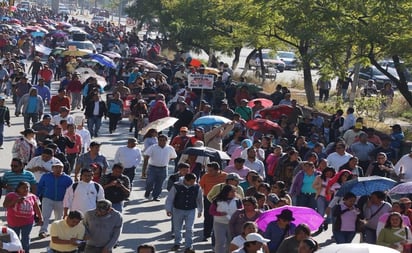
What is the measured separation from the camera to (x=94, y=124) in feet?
92.1

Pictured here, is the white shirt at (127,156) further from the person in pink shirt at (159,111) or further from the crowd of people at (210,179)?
the person in pink shirt at (159,111)

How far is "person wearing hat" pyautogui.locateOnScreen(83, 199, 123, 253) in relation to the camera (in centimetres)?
1320

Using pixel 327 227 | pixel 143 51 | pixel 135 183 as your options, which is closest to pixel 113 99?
pixel 135 183

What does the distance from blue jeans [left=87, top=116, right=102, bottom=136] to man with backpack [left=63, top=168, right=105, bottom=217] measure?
12.5 metres

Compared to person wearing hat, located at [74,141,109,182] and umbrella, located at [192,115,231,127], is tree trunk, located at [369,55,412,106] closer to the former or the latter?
umbrella, located at [192,115,231,127]

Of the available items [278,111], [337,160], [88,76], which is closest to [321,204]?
[337,160]

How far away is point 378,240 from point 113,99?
50.5ft

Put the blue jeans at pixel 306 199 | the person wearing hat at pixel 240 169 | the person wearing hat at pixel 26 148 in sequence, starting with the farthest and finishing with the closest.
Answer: the person wearing hat at pixel 26 148 → the blue jeans at pixel 306 199 → the person wearing hat at pixel 240 169

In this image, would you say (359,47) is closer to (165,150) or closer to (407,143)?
(407,143)

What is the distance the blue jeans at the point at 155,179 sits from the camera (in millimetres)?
19828

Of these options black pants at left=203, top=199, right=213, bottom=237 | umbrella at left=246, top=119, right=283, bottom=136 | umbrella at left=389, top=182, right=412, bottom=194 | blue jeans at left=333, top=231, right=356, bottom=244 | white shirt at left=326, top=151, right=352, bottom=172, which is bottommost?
black pants at left=203, top=199, right=213, bottom=237

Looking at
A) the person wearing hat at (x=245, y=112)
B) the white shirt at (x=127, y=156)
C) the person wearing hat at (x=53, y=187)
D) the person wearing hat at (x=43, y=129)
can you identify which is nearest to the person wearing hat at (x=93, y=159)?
the white shirt at (x=127, y=156)

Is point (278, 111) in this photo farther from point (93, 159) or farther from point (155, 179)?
point (93, 159)

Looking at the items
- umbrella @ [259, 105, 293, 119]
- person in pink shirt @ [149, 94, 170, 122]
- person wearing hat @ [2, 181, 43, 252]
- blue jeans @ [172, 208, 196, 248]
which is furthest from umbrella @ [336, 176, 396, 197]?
person in pink shirt @ [149, 94, 170, 122]
